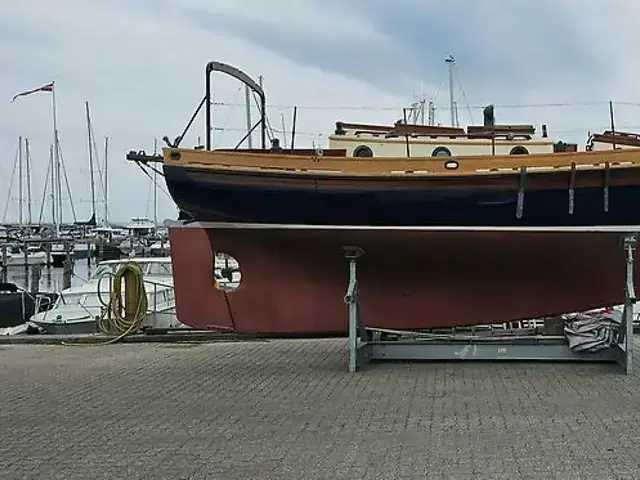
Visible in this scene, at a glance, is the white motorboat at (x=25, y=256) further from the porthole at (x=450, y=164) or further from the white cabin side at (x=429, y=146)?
the porthole at (x=450, y=164)

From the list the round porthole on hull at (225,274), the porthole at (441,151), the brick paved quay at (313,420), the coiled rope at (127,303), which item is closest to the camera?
the brick paved quay at (313,420)

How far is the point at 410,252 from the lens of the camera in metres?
10.6

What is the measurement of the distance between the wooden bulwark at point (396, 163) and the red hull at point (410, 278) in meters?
0.73

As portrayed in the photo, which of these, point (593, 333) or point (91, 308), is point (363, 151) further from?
point (91, 308)

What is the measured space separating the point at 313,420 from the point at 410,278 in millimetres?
3794

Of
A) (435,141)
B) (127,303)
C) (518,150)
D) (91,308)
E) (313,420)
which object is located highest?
(435,141)

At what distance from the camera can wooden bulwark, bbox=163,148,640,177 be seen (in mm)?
10180

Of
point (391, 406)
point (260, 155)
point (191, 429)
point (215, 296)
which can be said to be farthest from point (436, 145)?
point (191, 429)

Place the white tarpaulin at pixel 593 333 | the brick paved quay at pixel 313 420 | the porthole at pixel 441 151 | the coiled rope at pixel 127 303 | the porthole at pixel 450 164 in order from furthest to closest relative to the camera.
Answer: the coiled rope at pixel 127 303
the porthole at pixel 441 151
the porthole at pixel 450 164
the white tarpaulin at pixel 593 333
the brick paved quay at pixel 313 420

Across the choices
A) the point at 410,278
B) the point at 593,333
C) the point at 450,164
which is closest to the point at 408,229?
the point at 410,278

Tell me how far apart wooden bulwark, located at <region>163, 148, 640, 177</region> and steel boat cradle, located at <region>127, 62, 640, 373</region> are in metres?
0.01

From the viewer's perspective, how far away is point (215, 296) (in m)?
11.1

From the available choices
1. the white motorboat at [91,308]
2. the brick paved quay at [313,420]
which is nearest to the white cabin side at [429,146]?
the brick paved quay at [313,420]

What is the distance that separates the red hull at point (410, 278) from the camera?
10469 mm
